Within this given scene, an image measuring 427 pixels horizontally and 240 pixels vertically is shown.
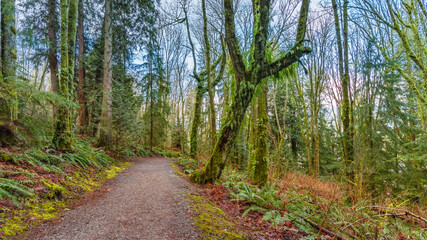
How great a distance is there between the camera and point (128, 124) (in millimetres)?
8617

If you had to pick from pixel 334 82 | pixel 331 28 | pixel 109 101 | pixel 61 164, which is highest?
pixel 331 28

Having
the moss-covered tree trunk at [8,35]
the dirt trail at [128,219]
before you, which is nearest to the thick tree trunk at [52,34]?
the moss-covered tree trunk at [8,35]

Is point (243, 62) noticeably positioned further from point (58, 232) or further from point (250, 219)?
point (58, 232)

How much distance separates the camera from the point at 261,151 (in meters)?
5.82

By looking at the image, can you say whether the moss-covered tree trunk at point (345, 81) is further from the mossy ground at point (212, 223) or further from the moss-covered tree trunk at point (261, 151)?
the mossy ground at point (212, 223)

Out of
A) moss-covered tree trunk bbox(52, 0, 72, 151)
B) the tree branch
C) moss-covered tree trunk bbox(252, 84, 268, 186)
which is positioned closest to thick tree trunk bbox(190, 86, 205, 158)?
moss-covered tree trunk bbox(252, 84, 268, 186)

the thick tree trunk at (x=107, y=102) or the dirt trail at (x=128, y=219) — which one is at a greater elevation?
the thick tree trunk at (x=107, y=102)

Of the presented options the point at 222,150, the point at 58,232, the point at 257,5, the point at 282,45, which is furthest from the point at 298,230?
the point at 282,45

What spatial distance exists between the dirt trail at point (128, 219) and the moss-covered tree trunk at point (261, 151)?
2.75 metres

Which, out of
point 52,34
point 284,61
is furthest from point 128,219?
point 52,34

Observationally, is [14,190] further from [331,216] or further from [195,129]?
[195,129]

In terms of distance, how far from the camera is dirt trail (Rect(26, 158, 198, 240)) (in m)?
2.17

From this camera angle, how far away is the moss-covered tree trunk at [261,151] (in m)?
5.76

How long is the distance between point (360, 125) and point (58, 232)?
29.4ft
